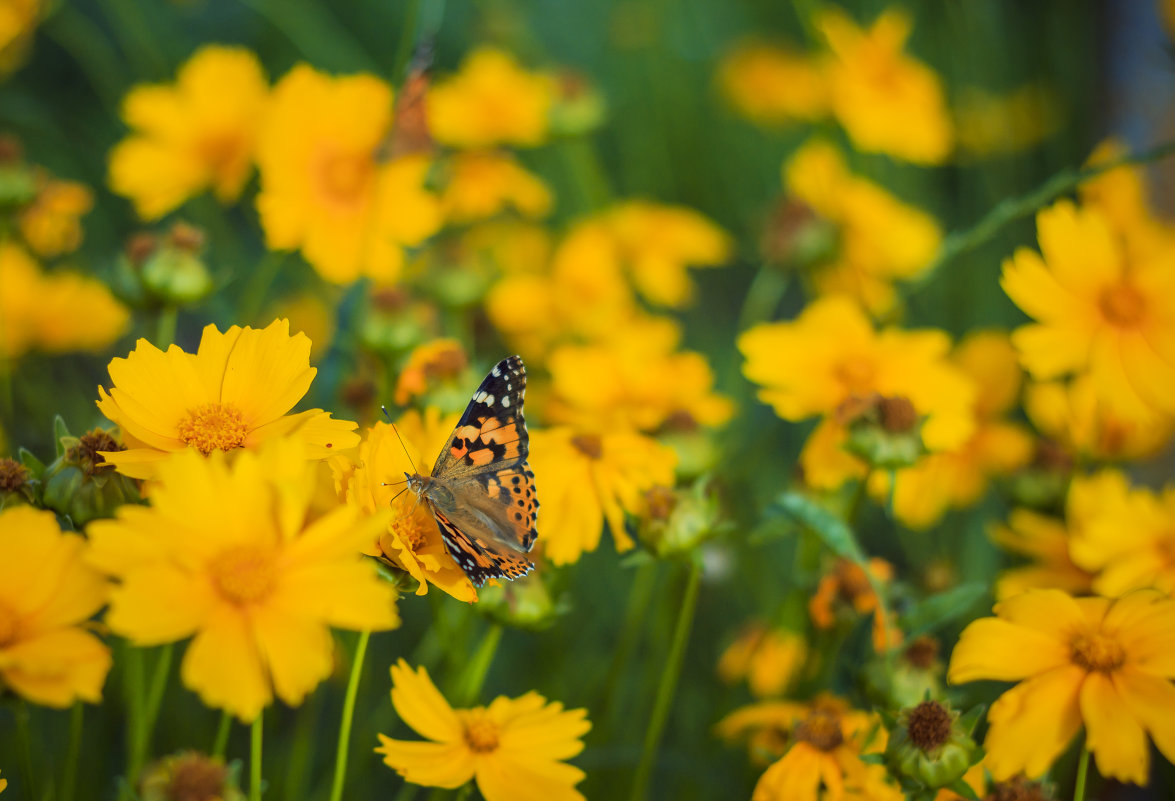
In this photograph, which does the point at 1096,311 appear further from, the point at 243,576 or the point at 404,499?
the point at 243,576

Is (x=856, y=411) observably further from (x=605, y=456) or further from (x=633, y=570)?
(x=633, y=570)

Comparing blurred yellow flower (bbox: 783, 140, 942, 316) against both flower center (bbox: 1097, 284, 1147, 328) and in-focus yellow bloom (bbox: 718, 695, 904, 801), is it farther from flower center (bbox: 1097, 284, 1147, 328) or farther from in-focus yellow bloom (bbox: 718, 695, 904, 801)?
in-focus yellow bloom (bbox: 718, 695, 904, 801)

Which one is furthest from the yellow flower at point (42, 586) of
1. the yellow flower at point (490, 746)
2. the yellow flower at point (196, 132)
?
the yellow flower at point (196, 132)

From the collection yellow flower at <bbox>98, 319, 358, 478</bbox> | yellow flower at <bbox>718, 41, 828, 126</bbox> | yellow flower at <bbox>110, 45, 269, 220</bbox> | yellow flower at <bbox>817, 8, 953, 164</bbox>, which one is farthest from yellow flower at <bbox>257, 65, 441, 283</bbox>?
yellow flower at <bbox>718, 41, 828, 126</bbox>

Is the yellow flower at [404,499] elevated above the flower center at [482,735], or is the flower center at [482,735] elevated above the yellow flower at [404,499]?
the yellow flower at [404,499]

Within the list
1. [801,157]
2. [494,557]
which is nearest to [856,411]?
[494,557]

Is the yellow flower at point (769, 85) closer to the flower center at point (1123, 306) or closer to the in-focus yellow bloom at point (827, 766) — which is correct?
the flower center at point (1123, 306)
